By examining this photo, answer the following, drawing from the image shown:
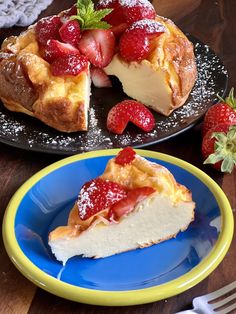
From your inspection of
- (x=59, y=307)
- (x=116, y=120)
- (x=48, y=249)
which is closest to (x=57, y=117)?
(x=116, y=120)

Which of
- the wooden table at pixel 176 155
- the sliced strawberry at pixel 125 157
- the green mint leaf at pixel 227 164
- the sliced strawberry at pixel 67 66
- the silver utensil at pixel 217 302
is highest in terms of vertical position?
the sliced strawberry at pixel 125 157

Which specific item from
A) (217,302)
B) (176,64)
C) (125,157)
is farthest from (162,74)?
(217,302)

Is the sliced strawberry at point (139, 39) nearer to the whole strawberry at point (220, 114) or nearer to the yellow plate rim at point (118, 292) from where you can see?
the whole strawberry at point (220, 114)

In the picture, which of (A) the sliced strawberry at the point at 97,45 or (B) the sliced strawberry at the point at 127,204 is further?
(A) the sliced strawberry at the point at 97,45

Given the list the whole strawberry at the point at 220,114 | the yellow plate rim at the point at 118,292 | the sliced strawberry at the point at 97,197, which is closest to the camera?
the yellow plate rim at the point at 118,292

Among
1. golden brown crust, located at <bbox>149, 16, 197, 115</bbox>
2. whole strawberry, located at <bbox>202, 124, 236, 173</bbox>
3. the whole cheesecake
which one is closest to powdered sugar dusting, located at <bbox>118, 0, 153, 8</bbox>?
the whole cheesecake

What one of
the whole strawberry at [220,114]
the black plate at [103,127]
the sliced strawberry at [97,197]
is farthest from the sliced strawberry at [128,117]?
the sliced strawberry at [97,197]

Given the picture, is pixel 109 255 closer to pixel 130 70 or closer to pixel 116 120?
pixel 116 120

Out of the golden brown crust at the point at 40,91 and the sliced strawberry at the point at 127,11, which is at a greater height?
the sliced strawberry at the point at 127,11
